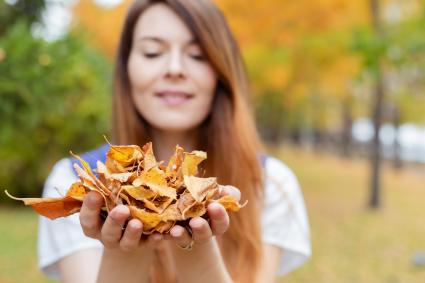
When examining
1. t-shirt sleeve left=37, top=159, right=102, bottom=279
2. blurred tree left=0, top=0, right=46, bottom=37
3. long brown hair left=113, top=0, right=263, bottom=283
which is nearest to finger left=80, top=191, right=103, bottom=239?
t-shirt sleeve left=37, top=159, right=102, bottom=279

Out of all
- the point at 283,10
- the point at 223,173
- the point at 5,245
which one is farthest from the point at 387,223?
Answer: the point at 223,173

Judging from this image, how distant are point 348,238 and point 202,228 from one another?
Result: 833 cm

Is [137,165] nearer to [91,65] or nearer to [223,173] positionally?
[223,173]

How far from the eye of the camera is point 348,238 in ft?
29.9

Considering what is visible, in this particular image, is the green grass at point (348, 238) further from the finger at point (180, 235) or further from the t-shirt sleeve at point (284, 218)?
Result: the finger at point (180, 235)

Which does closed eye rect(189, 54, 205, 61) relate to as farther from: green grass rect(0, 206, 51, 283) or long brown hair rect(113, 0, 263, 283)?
green grass rect(0, 206, 51, 283)

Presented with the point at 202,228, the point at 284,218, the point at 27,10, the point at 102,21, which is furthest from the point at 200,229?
the point at 102,21

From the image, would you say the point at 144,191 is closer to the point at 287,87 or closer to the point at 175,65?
the point at 175,65

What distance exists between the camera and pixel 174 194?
1.21 metres

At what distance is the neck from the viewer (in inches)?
80.4

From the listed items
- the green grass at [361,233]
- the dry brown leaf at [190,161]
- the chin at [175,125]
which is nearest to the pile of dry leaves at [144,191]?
→ the dry brown leaf at [190,161]

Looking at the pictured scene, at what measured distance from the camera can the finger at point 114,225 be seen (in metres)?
1.15

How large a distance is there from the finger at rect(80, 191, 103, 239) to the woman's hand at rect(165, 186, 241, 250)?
15 centimetres

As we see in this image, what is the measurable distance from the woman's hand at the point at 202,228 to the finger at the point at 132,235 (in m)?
0.07
